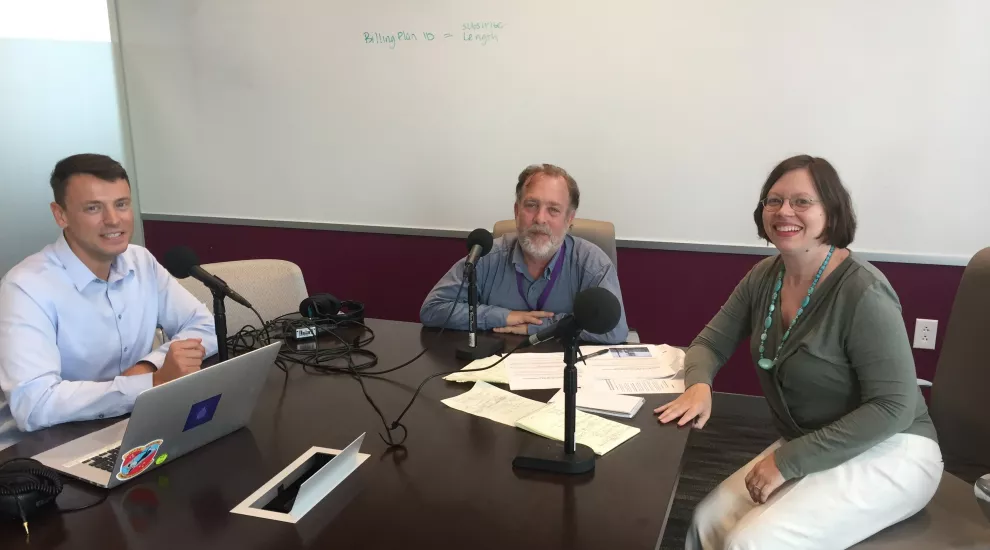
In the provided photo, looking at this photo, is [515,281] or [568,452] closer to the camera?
[568,452]

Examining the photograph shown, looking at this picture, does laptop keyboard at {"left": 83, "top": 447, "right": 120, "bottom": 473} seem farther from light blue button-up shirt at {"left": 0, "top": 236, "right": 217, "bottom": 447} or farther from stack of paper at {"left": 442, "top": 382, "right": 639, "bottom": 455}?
stack of paper at {"left": 442, "top": 382, "right": 639, "bottom": 455}

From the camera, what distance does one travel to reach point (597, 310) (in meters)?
1.23

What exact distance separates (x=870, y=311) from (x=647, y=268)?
168cm

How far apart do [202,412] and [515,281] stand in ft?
4.26

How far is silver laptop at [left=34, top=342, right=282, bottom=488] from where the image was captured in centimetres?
124

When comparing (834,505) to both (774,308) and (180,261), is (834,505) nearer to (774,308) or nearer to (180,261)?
(774,308)

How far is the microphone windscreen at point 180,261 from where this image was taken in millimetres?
1639

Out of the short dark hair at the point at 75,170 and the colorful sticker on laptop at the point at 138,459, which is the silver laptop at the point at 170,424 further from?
the short dark hair at the point at 75,170

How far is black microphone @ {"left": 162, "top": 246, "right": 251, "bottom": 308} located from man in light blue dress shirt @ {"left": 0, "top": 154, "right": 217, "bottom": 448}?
192 mm

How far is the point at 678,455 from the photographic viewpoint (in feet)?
4.73

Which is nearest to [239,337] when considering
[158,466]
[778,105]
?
[158,466]

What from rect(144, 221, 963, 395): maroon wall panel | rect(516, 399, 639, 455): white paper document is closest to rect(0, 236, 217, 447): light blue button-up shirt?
rect(516, 399, 639, 455): white paper document

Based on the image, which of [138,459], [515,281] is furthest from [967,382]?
[138,459]

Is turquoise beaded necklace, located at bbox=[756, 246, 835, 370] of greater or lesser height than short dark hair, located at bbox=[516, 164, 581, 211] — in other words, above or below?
below
